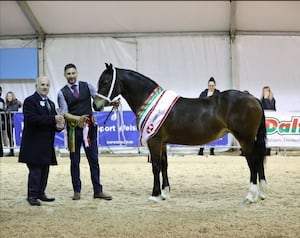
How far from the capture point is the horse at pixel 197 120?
489cm

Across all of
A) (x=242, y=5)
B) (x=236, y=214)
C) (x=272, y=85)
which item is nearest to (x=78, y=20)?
(x=242, y=5)

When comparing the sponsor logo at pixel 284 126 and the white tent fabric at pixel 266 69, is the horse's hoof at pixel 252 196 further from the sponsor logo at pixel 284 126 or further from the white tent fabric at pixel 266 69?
the white tent fabric at pixel 266 69

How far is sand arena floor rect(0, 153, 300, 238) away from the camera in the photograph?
3.71m

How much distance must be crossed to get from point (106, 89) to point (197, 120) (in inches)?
47.2

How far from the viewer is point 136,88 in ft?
17.2

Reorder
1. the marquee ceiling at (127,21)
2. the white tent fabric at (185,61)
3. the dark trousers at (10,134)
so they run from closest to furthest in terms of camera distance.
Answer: the marquee ceiling at (127,21) → the dark trousers at (10,134) → the white tent fabric at (185,61)

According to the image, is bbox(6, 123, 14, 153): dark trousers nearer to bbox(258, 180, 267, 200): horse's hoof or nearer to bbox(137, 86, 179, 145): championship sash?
bbox(137, 86, 179, 145): championship sash

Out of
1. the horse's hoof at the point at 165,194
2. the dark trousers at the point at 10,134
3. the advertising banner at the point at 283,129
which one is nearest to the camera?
the horse's hoof at the point at 165,194

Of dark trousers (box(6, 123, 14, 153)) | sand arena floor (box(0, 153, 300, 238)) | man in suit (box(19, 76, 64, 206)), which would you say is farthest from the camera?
dark trousers (box(6, 123, 14, 153))

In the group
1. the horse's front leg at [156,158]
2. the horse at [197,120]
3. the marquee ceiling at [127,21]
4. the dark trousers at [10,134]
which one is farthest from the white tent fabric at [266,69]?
the dark trousers at [10,134]

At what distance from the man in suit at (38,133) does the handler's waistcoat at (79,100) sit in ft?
0.81

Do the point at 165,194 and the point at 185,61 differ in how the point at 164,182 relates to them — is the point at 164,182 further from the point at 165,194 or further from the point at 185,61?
the point at 185,61

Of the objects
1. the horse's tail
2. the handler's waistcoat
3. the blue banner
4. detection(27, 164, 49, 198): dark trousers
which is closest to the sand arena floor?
detection(27, 164, 49, 198): dark trousers

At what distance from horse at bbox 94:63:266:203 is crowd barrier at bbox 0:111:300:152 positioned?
12.9 ft
